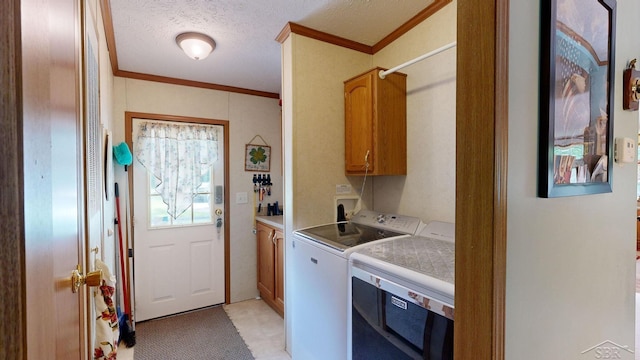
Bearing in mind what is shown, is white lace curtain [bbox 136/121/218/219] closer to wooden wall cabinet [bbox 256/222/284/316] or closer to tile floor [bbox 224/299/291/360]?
wooden wall cabinet [bbox 256/222/284/316]

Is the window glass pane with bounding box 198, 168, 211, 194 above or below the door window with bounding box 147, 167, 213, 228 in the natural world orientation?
above

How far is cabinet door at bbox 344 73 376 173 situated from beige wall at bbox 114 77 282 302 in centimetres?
132

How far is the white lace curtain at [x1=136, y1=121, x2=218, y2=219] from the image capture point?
2.73 m

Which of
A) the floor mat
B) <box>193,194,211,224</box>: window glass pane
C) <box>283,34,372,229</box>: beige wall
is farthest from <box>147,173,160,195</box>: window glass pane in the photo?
<box>283,34,372,229</box>: beige wall

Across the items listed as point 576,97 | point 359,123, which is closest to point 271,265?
point 359,123

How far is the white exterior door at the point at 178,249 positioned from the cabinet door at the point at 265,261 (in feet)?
1.27

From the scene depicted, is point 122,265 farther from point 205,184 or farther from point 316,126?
point 316,126

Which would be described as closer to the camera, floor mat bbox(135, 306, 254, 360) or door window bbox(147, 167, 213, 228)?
floor mat bbox(135, 306, 254, 360)

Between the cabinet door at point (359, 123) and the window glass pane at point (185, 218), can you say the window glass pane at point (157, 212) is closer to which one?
the window glass pane at point (185, 218)

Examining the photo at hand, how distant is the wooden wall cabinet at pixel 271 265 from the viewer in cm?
263

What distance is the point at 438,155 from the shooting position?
186 cm

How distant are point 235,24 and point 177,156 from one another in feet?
4.96

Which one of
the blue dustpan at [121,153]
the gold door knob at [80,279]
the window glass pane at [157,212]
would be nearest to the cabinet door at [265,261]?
the window glass pane at [157,212]

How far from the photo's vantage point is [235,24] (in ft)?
6.21
